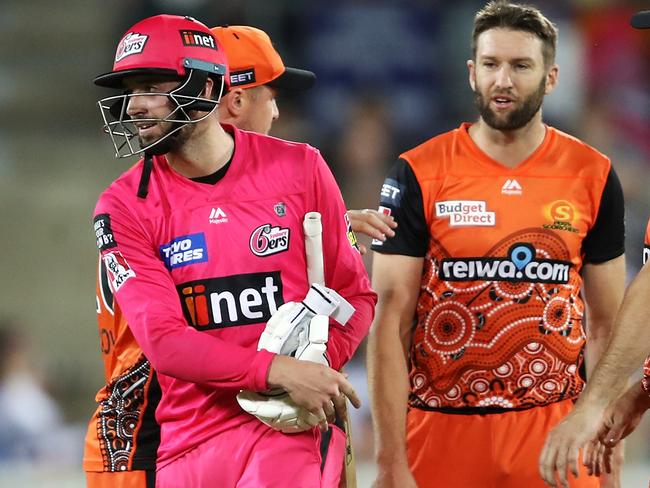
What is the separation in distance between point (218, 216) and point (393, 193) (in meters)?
0.89

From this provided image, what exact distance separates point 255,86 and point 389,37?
17.2 feet

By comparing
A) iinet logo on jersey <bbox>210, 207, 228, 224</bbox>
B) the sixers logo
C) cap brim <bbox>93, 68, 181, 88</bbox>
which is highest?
cap brim <bbox>93, 68, 181, 88</bbox>

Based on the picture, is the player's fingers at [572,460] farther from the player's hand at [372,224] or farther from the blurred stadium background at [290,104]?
the blurred stadium background at [290,104]

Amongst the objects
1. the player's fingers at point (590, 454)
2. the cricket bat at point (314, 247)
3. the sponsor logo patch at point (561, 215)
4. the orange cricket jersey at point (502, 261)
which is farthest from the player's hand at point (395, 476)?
the sponsor logo patch at point (561, 215)

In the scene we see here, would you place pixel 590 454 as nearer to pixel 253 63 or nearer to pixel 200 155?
pixel 200 155

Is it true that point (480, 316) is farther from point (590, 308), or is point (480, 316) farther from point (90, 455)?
point (90, 455)

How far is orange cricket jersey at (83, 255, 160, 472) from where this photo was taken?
369 centimetres

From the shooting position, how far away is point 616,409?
138 inches

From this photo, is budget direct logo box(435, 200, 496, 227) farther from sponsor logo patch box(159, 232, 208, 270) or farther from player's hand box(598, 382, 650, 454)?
sponsor logo patch box(159, 232, 208, 270)

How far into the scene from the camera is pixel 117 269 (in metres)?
3.34

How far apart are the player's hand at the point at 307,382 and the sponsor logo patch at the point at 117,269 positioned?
48cm

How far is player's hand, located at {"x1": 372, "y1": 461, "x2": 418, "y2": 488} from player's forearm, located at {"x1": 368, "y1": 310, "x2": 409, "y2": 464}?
0.02 meters

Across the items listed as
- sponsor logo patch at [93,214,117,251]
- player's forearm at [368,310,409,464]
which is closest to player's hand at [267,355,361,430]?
sponsor logo patch at [93,214,117,251]

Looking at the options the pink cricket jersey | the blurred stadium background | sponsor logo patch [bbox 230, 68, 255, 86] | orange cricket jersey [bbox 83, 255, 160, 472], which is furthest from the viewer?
the blurred stadium background
